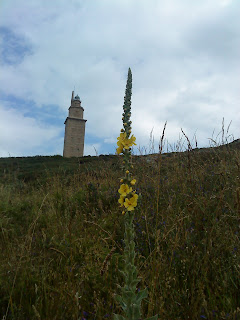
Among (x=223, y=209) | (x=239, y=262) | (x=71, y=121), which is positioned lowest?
(x=239, y=262)

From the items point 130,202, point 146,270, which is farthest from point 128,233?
point 146,270

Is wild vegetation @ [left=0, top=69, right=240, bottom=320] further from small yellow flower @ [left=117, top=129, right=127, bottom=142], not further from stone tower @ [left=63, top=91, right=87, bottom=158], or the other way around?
stone tower @ [left=63, top=91, right=87, bottom=158]

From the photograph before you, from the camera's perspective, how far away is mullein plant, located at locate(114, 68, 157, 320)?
1.21 meters

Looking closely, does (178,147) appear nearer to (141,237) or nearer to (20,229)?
(141,237)

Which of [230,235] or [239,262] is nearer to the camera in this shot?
[239,262]

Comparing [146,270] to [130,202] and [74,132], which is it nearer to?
[130,202]

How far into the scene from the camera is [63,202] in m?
5.07

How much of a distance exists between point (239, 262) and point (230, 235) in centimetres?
49

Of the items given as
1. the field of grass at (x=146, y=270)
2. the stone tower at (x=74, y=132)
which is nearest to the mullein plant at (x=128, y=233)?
Answer: the field of grass at (x=146, y=270)

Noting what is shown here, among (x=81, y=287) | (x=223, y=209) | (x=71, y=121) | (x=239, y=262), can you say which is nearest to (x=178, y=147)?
(x=223, y=209)

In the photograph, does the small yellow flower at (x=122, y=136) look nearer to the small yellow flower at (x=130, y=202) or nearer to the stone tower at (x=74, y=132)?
the small yellow flower at (x=130, y=202)

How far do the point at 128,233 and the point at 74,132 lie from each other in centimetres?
3375

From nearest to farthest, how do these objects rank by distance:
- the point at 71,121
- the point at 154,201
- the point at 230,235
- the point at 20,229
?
the point at 230,235, the point at 154,201, the point at 20,229, the point at 71,121

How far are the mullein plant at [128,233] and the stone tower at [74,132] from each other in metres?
31.9
